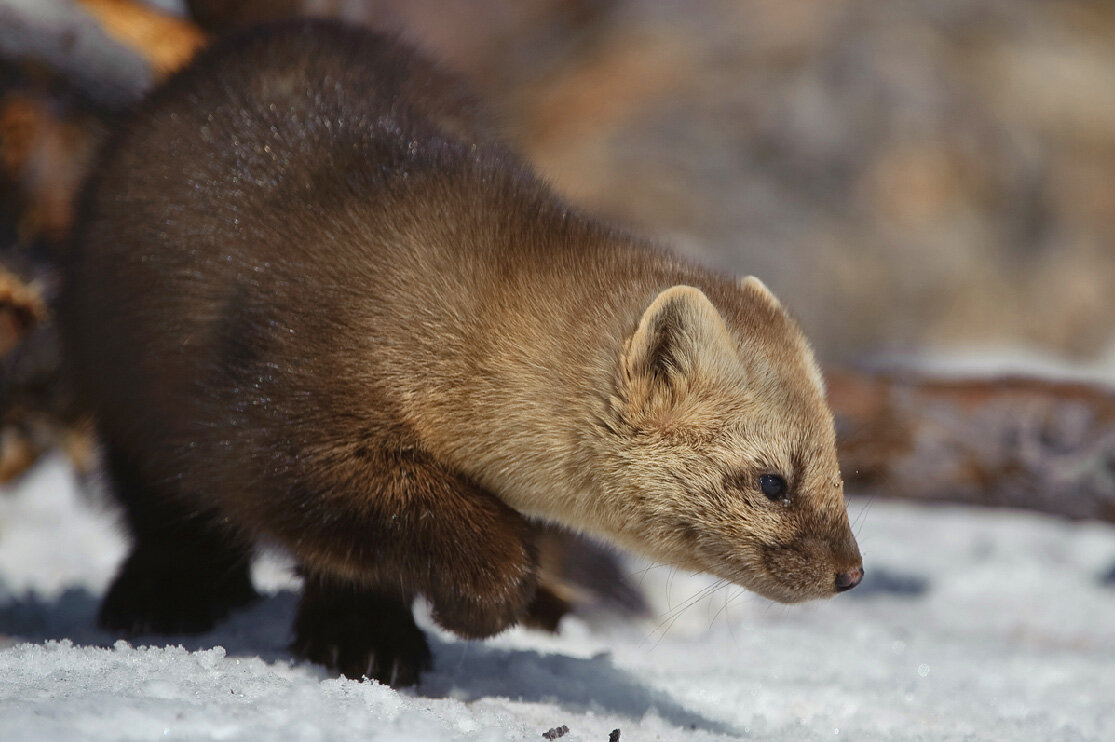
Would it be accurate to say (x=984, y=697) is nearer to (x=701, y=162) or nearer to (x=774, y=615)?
(x=774, y=615)

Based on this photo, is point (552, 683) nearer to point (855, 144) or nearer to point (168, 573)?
point (168, 573)

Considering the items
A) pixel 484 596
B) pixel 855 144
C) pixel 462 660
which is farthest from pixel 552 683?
pixel 855 144

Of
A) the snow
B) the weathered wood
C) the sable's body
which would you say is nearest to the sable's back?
the sable's body

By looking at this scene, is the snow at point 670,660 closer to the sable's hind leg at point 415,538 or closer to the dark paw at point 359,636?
the dark paw at point 359,636

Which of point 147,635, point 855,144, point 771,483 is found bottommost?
point 147,635

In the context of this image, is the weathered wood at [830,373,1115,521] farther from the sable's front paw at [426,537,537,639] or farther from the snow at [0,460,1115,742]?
the sable's front paw at [426,537,537,639]

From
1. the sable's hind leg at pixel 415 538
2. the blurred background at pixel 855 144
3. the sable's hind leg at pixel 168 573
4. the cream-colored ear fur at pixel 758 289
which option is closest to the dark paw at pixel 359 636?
the sable's hind leg at pixel 415 538
